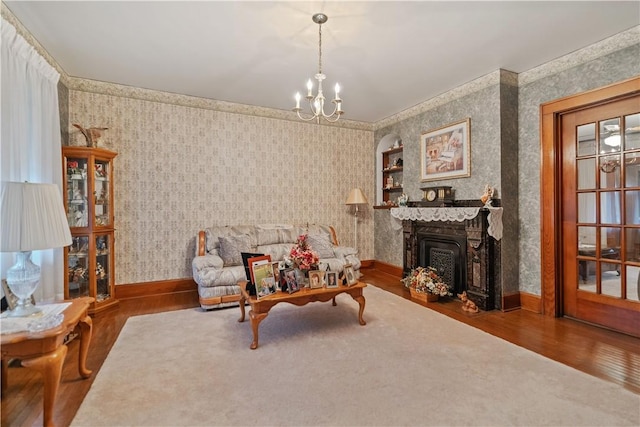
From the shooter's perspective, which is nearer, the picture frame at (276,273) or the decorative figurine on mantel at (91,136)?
the picture frame at (276,273)

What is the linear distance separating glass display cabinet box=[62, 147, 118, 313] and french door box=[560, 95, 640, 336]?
206 inches

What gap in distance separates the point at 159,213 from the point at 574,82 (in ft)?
17.0

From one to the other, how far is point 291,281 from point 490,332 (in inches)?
77.4

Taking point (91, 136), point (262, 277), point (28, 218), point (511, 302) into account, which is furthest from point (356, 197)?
point (28, 218)

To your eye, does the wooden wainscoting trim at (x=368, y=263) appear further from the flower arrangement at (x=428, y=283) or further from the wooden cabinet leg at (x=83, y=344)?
the wooden cabinet leg at (x=83, y=344)

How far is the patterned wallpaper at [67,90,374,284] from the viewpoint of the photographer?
408 centimetres

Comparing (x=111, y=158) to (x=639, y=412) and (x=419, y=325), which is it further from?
(x=639, y=412)

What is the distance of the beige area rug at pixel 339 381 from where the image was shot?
5.69 ft

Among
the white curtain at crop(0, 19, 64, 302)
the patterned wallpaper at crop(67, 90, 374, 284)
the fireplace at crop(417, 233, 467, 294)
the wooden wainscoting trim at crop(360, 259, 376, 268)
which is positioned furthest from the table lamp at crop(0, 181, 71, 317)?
the wooden wainscoting trim at crop(360, 259, 376, 268)

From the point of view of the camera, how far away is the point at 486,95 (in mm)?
3688

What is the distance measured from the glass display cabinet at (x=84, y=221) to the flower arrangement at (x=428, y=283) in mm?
3858

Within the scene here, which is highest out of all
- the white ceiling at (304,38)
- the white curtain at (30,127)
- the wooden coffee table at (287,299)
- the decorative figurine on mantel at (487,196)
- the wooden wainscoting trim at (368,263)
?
the white ceiling at (304,38)

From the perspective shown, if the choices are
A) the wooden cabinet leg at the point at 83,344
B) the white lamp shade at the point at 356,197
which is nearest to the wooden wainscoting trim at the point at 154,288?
the wooden cabinet leg at the point at 83,344

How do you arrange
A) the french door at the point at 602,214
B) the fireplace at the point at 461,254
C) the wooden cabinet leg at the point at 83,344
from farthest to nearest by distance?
1. the fireplace at the point at 461,254
2. the french door at the point at 602,214
3. the wooden cabinet leg at the point at 83,344
